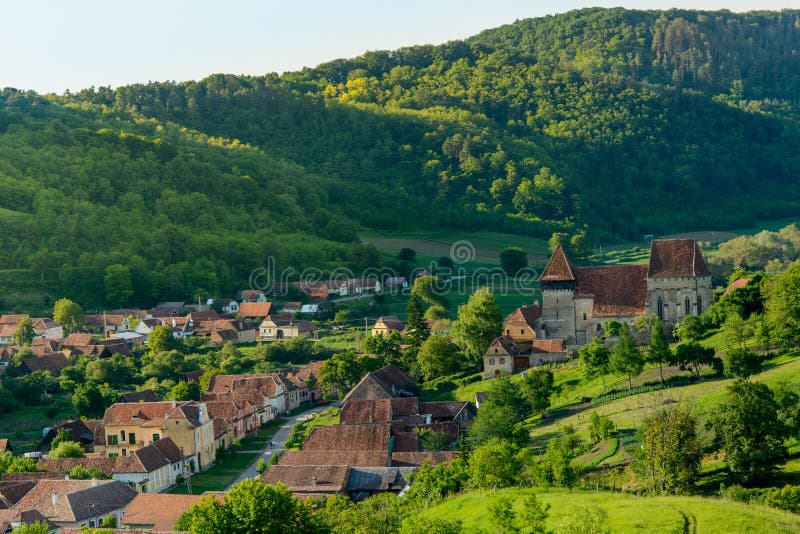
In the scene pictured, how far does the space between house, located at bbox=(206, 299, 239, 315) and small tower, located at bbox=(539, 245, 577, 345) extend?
1533 inches

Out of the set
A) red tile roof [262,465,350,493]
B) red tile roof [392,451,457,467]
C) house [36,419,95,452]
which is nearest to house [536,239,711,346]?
red tile roof [392,451,457,467]

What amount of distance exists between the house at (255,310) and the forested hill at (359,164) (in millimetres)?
9351

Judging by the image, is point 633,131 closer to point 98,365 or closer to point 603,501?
point 98,365

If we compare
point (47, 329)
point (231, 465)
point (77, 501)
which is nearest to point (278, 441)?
point (231, 465)

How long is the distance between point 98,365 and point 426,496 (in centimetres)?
3324

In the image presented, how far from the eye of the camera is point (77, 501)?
38.4 metres

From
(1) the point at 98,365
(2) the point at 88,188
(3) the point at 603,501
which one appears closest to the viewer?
(3) the point at 603,501

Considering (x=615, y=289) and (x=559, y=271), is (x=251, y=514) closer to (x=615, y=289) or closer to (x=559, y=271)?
(x=559, y=271)

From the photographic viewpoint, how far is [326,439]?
45.6 metres

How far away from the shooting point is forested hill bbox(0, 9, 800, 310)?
106312 mm

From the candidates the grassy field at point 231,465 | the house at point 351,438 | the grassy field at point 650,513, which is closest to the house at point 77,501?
the grassy field at point 231,465

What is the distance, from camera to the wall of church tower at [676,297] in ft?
177

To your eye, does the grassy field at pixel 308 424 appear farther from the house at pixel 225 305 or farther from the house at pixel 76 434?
the house at pixel 225 305

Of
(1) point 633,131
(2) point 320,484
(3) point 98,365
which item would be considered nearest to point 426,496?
(2) point 320,484
